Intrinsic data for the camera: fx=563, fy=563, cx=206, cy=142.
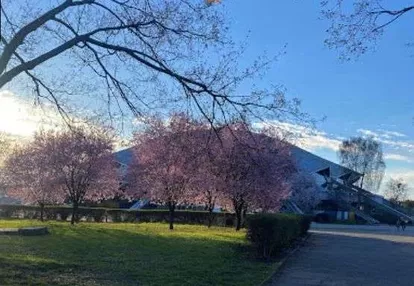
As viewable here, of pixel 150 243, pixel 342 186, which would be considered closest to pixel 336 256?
pixel 150 243

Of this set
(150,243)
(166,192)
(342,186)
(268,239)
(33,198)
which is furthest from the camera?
(342,186)

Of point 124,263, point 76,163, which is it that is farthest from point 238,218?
point 124,263

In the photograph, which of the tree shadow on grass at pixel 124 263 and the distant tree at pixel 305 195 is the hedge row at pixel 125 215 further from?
the tree shadow on grass at pixel 124 263

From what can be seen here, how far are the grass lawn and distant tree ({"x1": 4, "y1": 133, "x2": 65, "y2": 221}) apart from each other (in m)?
20.8

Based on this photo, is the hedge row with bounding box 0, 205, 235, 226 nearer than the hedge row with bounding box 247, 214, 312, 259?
No

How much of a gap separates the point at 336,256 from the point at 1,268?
1257cm

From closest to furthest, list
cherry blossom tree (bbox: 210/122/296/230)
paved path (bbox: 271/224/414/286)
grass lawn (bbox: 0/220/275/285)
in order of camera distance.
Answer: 1. grass lawn (bbox: 0/220/275/285)
2. paved path (bbox: 271/224/414/286)
3. cherry blossom tree (bbox: 210/122/296/230)

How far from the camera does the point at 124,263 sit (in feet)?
46.8

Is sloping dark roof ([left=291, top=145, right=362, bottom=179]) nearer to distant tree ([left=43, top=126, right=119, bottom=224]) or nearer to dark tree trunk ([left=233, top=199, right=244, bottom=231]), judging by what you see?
distant tree ([left=43, top=126, right=119, bottom=224])

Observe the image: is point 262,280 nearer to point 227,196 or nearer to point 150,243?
point 150,243

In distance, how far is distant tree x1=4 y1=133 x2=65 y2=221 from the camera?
41709mm

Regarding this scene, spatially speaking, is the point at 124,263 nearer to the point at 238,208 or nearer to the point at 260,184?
the point at 260,184

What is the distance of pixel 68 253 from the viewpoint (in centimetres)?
1625

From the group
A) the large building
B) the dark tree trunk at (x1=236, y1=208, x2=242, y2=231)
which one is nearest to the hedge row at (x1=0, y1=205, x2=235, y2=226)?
the dark tree trunk at (x1=236, y1=208, x2=242, y2=231)
